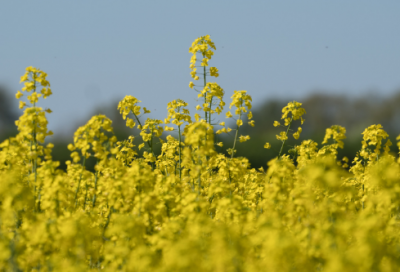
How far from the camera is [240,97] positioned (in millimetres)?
7898

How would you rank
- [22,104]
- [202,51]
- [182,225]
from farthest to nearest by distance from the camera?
[202,51] → [22,104] → [182,225]

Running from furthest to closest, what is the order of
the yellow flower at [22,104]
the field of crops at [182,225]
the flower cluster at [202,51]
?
1. the flower cluster at [202,51]
2. the yellow flower at [22,104]
3. the field of crops at [182,225]

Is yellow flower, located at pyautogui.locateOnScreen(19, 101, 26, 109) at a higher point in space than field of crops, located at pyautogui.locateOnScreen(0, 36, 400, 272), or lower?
higher

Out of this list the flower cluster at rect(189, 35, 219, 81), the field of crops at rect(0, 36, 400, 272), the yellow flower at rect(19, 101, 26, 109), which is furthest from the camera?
the flower cluster at rect(189, 35, 219, 81)

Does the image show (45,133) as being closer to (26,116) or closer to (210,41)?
(26,116)

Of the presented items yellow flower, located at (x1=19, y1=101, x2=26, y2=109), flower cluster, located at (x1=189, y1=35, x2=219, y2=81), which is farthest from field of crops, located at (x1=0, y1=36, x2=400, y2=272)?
flower cluster, located at (x1=189, y1=35, x2=219, y2=81)

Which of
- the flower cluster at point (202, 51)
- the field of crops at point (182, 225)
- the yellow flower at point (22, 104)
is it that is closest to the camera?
the field of crops at point (182, 225)

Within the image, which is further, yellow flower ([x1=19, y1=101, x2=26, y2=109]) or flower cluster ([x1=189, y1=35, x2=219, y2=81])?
flower cluster ([x1=189, y1=35, x2=219, y2=81])

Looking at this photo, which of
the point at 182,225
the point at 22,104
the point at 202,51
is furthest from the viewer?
the point at 202,51

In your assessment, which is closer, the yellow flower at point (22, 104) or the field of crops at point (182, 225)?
the field of crops at point (182, 225)

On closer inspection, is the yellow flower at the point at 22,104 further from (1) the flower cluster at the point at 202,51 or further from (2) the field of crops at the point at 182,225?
(1) the flower cluster at the point at 202,51

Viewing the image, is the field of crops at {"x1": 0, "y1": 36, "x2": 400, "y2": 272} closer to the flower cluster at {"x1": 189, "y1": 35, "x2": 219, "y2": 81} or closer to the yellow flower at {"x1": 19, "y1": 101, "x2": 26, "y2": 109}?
the yellow flower at {"x1": 19, "y1": 101, "x2": 26, "y2": 109}

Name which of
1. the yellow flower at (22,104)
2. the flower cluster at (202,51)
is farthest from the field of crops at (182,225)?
the flower cluster at (202,51)

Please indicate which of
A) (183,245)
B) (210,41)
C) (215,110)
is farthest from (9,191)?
(210,41)
